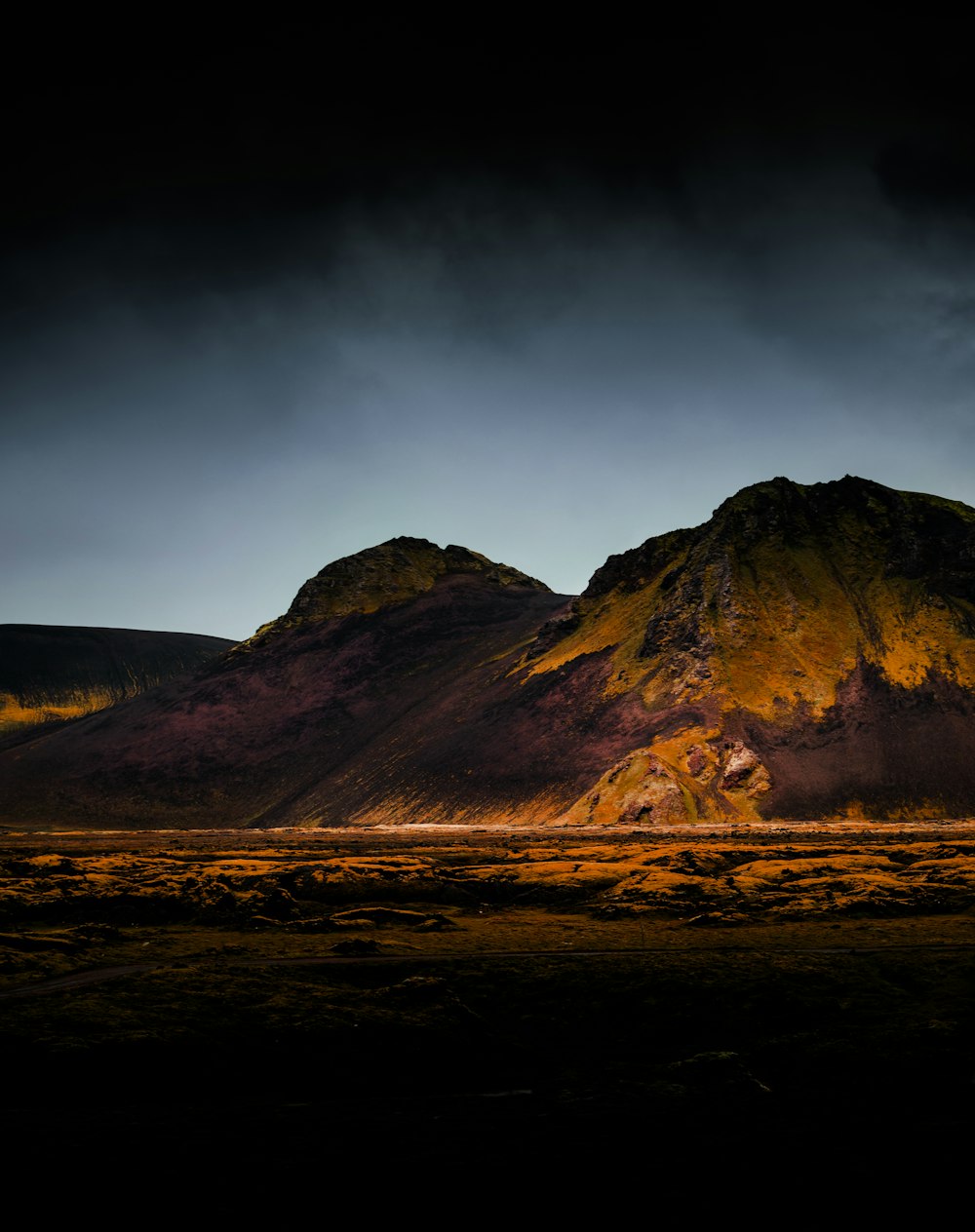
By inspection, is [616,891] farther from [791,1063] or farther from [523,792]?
[523,792]

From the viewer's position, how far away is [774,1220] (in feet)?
58.3

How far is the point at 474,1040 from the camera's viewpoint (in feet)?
97.7

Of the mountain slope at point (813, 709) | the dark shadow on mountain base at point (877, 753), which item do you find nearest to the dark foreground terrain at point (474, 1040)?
the dark shadow on mountain base at point (877, 753)

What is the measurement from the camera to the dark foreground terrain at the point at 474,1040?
21.0 metres

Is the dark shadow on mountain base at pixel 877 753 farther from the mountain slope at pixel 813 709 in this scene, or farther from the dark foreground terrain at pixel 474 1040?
the dark foreground terrain at pixel 474 1040

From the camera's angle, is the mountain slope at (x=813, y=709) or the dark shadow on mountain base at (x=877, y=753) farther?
the mountain slope at (x=813, y=709)

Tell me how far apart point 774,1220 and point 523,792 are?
162 m

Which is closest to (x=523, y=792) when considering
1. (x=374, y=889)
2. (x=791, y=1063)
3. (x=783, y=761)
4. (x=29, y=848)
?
(x=783, y=761)

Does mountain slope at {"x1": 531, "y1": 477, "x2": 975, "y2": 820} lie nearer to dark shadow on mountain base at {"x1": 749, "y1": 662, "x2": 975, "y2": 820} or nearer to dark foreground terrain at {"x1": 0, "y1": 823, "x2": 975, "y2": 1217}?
dark shadow on mountain base at {"x1": 749, "y1": 662, "x2": 975, "y2": 820}

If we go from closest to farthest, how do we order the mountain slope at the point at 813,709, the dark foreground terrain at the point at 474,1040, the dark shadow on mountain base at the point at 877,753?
the dark foreground terrain at the point at 474,1040 → the dark shadow on mountain base at the point at 877,753 → the mountain slope at the point at 813,709

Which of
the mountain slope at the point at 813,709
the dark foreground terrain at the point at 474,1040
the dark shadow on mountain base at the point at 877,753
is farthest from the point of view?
the mountain slope at the point at 813,709

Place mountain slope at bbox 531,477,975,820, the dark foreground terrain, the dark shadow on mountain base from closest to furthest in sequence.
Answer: the dark foreground terrain
the dark shadow on mountain base
mountain slope at bbox 531,477,975,820

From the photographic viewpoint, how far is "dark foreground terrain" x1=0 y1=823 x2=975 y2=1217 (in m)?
21.0

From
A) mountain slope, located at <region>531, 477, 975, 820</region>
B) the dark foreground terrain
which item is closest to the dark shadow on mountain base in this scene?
mountain slope, located at <region>531, 477, 975, 820</region>
